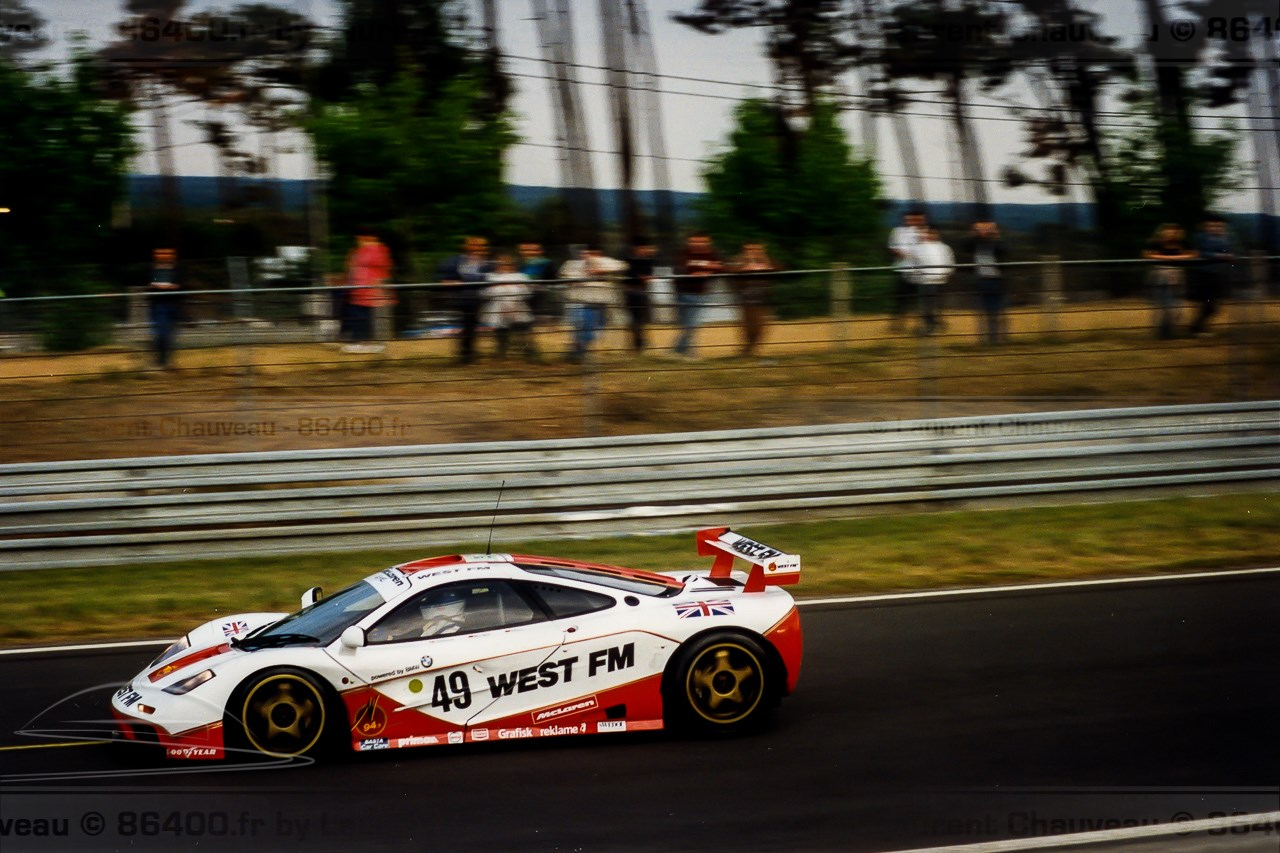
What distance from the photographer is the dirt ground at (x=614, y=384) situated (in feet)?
40.9

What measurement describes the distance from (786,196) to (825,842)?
22260 millimetres

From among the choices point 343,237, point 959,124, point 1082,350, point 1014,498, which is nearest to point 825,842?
point 1014,498

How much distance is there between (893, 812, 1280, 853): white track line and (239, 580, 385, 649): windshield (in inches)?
123

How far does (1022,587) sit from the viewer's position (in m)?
10.9

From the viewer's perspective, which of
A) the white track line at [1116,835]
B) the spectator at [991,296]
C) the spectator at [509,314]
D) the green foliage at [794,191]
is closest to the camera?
the white track line at [1116,835]

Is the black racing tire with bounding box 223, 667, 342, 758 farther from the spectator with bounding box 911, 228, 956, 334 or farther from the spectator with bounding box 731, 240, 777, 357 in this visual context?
the spectator with bounding box 911, 228, 956, 334

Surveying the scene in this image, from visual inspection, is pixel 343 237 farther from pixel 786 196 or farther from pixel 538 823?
pixel 538 823

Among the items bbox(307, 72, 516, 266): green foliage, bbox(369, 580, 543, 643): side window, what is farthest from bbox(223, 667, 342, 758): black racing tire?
bbox(307, 72, 516, 266): green foliage

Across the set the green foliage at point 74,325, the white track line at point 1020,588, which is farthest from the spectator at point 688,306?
the green foliage at point 74,325

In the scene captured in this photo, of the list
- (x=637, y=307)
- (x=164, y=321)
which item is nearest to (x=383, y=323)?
(x=164, y=321)

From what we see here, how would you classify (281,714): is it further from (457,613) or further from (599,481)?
(599,481)

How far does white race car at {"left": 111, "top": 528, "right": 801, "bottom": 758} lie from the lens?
6.88m

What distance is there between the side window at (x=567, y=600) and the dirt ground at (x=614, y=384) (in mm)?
5456

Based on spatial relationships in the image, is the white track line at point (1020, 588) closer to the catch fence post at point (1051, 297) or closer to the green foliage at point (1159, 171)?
the catch fence post at point (1051, 297)
